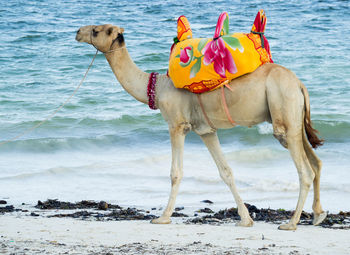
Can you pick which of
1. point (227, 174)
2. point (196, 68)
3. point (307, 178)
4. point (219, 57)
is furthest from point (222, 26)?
point (307, 178)

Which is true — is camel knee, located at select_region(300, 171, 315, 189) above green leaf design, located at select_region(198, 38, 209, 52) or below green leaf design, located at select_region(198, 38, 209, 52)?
below

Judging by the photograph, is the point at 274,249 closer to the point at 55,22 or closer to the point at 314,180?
the point at 314,180

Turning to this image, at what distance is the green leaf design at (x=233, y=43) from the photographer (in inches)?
244

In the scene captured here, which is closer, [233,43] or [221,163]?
[233,43]

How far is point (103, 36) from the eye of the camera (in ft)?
22.5

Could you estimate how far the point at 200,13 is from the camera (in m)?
33.8

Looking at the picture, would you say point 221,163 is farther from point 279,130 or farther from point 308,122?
point 308,122

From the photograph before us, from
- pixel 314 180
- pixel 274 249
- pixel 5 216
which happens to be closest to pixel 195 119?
pixel 314 180

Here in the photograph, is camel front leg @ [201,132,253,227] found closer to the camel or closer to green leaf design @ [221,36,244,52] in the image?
the camel

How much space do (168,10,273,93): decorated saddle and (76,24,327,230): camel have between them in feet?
0.39

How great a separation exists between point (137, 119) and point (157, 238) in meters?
10.9

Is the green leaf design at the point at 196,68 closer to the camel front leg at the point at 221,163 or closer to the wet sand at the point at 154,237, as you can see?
the camel front leg at the point at 221,163

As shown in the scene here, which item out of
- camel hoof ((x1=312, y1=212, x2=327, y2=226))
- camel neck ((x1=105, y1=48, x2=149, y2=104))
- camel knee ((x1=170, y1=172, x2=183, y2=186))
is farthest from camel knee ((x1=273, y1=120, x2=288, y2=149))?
camel neck ((x1=105, y1=48, x2=149, y2=104))

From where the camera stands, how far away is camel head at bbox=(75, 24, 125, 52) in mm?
6859
